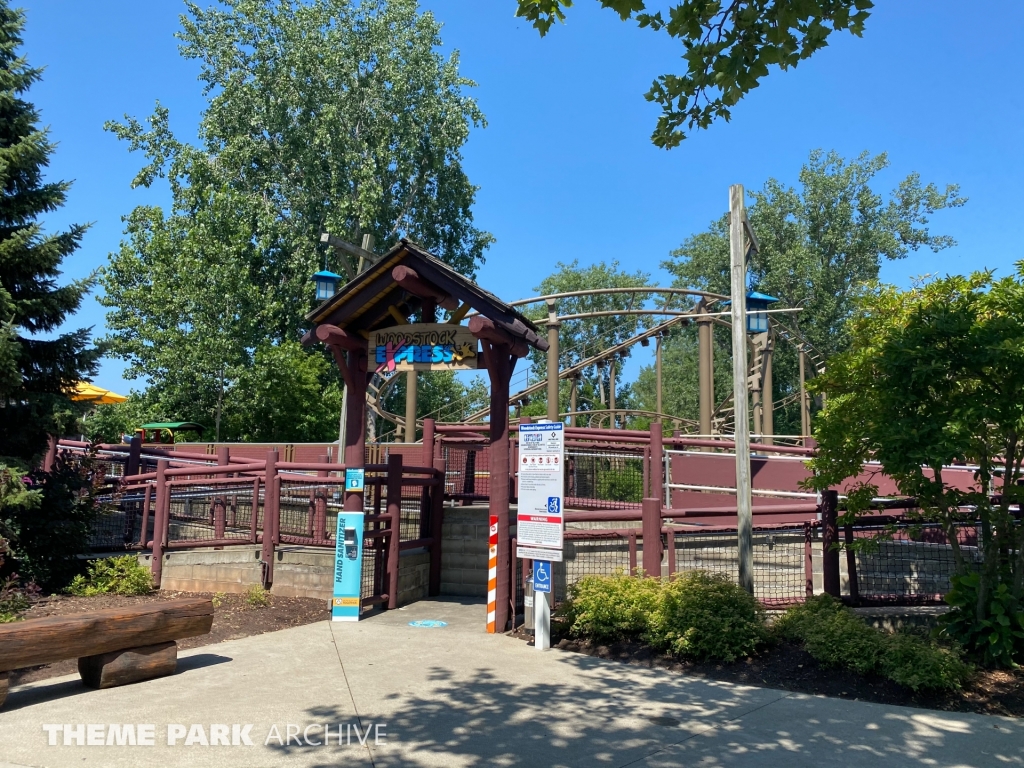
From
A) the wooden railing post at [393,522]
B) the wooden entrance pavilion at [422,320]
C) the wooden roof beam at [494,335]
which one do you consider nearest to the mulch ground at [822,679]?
the wooden entrance pavilion at [422,320]

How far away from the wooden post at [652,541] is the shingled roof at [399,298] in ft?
8.25

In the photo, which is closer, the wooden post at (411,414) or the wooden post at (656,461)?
the wooden post at (656,461)

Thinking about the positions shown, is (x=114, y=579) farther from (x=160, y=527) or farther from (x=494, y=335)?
(x=494, y=335)

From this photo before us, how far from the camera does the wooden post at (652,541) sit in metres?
8.78

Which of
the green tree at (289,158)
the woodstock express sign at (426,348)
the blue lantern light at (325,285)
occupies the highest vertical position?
the green tree at (289,158)

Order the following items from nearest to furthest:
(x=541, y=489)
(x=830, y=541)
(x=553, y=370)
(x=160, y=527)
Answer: (x=830, y=541)
(x=541, y=489)
(x=160, y=527)
(x=553, y=370)

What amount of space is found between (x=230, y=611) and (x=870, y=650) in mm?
7247

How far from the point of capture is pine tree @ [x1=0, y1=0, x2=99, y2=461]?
1037cm

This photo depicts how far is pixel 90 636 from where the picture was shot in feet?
20.6

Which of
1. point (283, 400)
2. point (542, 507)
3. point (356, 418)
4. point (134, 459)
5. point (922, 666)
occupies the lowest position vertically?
point (922, 666)

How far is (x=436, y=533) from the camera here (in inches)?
452

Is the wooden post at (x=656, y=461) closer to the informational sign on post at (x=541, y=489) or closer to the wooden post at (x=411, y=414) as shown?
the informational sign on post at (x=541, y=489)

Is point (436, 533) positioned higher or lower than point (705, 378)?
lower

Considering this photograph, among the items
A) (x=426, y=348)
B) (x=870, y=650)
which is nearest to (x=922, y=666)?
(x=870, y=650)
